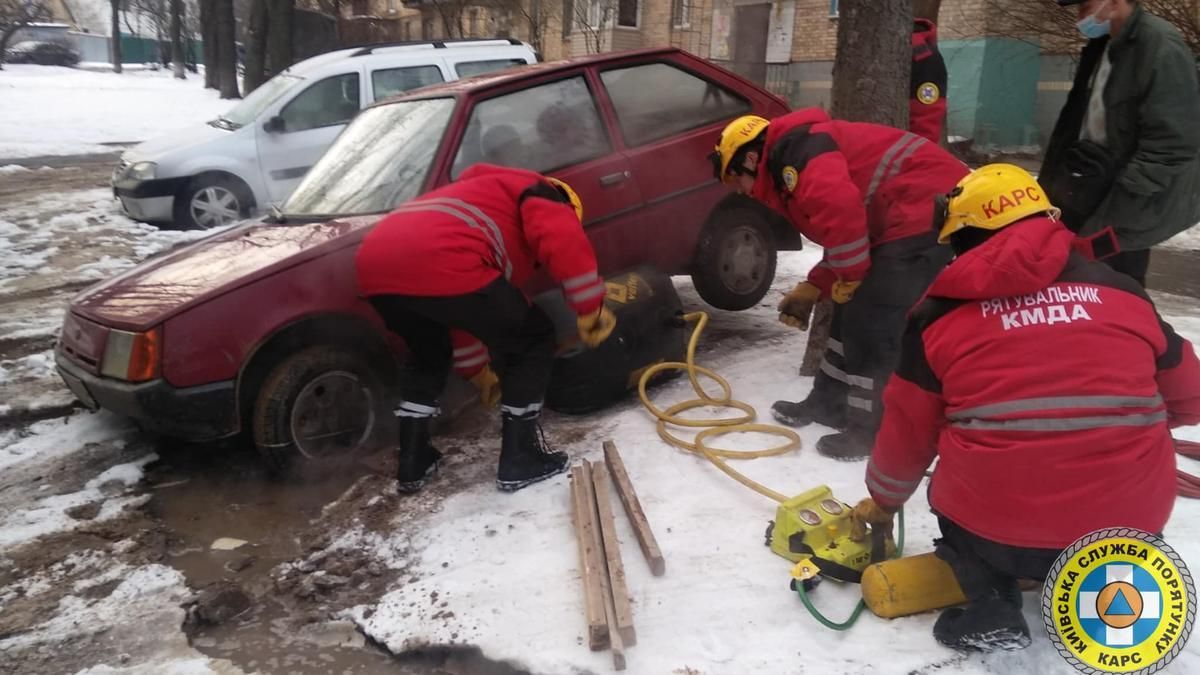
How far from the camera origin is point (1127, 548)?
204 cm

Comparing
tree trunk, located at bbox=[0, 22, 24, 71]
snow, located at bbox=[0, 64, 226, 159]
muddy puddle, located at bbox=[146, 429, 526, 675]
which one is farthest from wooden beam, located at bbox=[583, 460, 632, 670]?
tree trunk, located at bbox=[0, 22, 24, 71]

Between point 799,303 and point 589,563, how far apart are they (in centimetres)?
166

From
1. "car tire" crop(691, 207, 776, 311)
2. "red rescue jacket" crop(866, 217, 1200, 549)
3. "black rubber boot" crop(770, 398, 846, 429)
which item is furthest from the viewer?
"car tire" crop(691, 207, 776, 311)

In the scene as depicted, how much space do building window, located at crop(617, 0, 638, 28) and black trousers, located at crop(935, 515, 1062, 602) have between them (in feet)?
88.1

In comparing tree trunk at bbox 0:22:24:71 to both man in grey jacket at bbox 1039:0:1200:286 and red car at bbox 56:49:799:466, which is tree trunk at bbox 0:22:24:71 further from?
man in grey jacket at bbox 1039:0:1200:286

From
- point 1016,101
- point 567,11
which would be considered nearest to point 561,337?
point 1016,101

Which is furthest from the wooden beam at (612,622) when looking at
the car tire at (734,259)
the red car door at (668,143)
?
the car tire at (734,259)

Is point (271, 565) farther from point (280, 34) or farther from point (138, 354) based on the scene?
point (280, 34)

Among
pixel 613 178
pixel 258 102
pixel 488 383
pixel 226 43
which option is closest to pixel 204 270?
pixel 488 383

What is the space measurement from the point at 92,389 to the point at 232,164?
205 inches

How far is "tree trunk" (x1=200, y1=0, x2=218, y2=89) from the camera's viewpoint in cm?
2364

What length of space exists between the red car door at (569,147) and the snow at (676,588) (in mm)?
1243

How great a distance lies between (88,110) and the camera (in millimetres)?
21969

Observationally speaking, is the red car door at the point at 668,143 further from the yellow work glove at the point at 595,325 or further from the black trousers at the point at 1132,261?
the black trousers at the point at 1132,261
